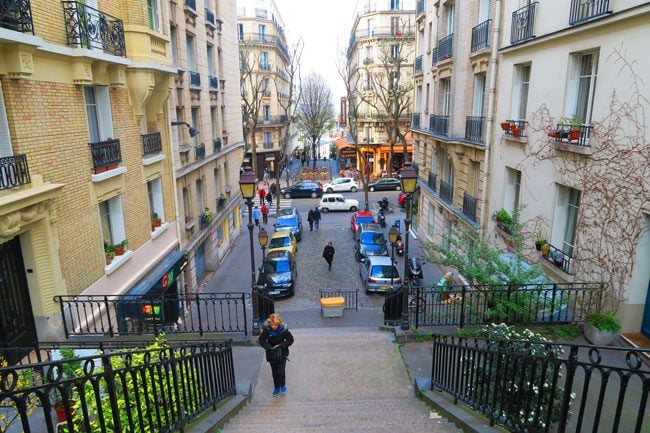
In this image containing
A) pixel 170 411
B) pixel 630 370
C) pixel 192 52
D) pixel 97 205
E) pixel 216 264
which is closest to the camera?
pixel 630 370

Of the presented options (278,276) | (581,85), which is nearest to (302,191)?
(278,276)

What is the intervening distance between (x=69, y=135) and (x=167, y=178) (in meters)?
5.83

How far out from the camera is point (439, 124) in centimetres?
1953

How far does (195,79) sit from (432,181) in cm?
1214

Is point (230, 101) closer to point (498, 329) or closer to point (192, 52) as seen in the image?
point (192, 52)

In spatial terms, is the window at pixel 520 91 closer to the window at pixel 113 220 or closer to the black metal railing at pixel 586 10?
the black metal railing at pixel 586 10

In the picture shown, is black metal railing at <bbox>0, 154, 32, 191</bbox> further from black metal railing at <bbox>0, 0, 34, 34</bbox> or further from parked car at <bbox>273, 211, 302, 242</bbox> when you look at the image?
parked car at <bbox>273, 211, 302, 242</bbox>

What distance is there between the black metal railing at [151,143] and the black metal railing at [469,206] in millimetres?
11098

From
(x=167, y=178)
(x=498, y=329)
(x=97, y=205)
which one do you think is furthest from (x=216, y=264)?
(x=498, y=329)

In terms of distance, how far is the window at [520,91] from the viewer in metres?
13.0

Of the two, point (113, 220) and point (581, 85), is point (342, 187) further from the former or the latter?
point (581, 85)

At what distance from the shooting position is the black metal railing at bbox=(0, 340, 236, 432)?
2875 mm

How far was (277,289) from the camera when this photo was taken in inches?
674

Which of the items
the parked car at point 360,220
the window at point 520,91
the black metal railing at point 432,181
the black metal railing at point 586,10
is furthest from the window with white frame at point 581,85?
the parked car at point 360,220
